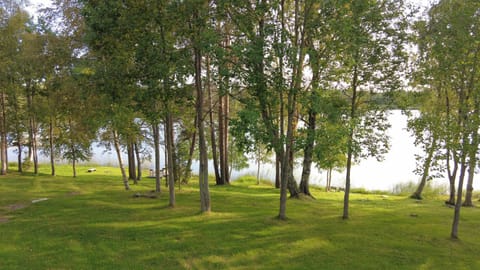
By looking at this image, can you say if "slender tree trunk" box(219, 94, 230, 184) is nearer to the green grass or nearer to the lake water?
the lake water

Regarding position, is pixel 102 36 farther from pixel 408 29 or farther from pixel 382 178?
pixel 382 178

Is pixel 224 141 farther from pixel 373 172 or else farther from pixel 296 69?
pixel 373 172

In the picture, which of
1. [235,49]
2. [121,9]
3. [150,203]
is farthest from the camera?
[150,203]

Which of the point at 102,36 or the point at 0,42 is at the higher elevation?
the point at 0,42

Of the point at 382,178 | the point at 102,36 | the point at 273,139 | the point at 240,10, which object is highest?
the point at 240,10

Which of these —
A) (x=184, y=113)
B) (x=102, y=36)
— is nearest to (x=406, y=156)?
(x=184, y=113)

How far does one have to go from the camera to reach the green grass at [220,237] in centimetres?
869

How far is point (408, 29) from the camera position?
501 inches

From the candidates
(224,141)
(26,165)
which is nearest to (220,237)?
(224,141)

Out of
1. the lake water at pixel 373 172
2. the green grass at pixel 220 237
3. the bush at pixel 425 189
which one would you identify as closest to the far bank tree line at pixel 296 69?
the green grass at pixel 220 237

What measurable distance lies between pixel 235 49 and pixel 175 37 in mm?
3266

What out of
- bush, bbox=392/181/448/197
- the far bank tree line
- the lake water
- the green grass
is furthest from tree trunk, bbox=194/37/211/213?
bush, bbox=392/181/448/197

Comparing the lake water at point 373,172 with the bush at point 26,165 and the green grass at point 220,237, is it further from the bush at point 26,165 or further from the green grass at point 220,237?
the green grass at point 220,237

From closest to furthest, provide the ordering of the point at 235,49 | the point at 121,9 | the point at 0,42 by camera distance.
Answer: the point at 235,49 → the point at 121,9 → the point at 0,42
